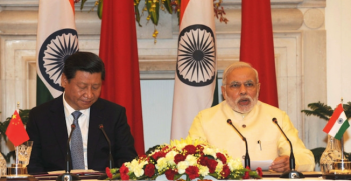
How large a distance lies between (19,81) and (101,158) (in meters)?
2.43

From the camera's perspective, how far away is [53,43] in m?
5.10

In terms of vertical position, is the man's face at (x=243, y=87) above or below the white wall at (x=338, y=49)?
below

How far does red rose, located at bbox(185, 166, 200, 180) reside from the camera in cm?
254

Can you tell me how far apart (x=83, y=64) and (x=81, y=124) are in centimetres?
50

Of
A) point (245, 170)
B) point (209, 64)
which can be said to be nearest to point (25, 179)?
point (245, 170)

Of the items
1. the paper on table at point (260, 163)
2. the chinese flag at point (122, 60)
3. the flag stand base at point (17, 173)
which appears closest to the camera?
the flag stand base at point (17, 173)

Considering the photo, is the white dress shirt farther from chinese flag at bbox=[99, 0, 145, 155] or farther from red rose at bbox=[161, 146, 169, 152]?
red rose at bbox=[161, 146, 169, 152]

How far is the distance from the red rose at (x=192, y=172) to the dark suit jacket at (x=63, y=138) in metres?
1.35

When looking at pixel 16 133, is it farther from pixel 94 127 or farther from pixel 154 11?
pixel 154 11

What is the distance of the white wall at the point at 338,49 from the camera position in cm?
→ 597

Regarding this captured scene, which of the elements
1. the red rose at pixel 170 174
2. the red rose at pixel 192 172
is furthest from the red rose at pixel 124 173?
the red rose at pixel 192 172

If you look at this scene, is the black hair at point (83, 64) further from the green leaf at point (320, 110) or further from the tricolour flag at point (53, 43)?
the green leaf at point (320, 110)

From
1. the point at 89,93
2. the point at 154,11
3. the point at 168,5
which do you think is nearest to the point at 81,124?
the point at 89,93

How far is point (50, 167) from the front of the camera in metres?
3.89
